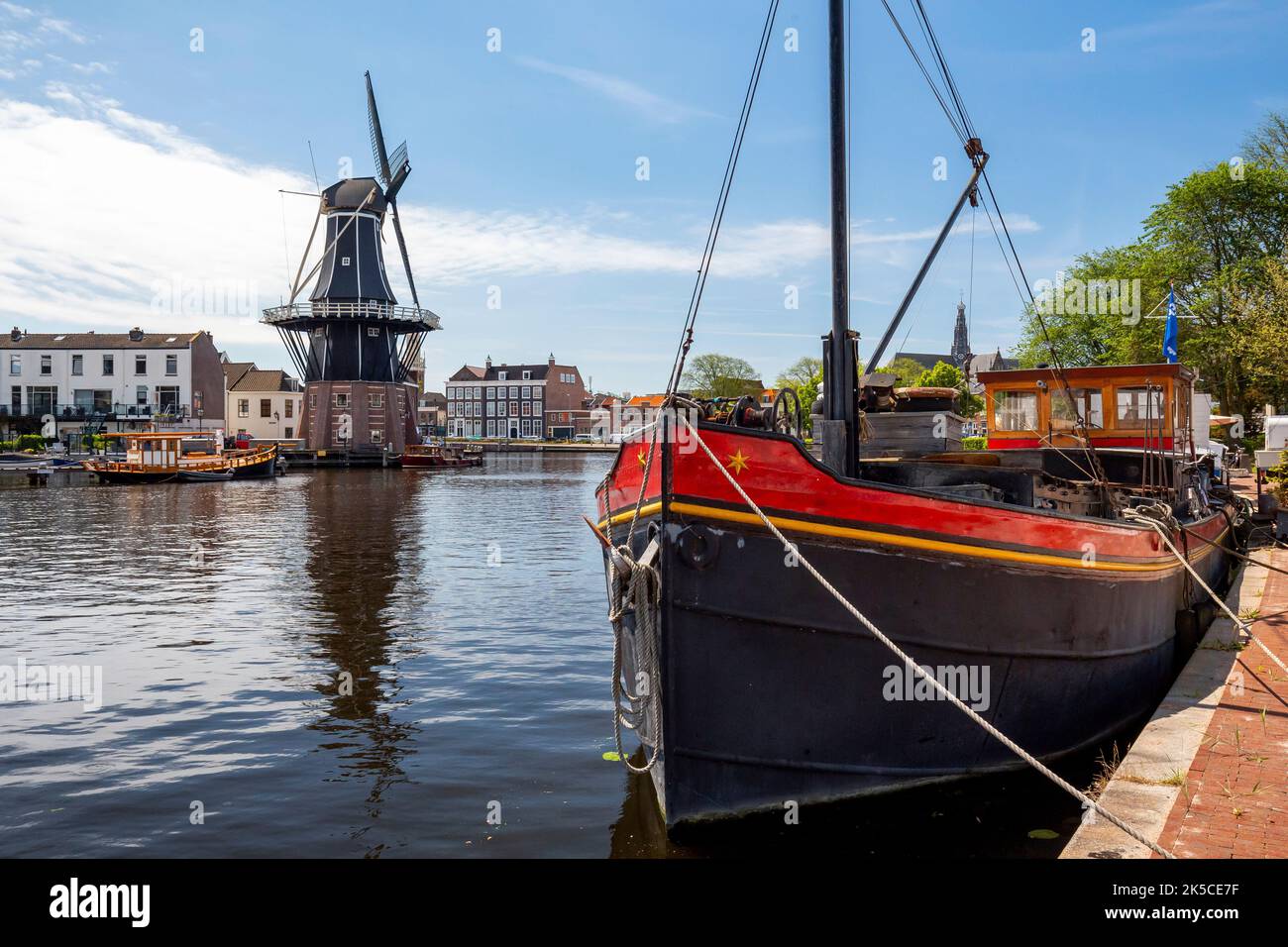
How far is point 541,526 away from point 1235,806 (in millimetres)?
25501

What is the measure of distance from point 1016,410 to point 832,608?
714 cm

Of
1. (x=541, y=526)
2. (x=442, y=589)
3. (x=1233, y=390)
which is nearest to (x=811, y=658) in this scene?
(x=442, y=589)

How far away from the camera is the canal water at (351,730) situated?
21.8ft

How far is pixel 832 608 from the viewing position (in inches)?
240

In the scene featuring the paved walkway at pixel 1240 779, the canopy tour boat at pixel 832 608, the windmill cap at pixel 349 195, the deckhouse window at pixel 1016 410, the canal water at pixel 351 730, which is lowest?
the canal water at pixel 351 730

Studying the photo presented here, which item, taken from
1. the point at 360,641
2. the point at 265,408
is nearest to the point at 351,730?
the point at 360,641

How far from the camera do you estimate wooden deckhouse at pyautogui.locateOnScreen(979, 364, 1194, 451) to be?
11570 mm

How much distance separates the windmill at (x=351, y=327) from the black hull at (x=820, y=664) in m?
66.2

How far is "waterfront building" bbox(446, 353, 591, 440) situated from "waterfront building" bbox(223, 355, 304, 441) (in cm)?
3729

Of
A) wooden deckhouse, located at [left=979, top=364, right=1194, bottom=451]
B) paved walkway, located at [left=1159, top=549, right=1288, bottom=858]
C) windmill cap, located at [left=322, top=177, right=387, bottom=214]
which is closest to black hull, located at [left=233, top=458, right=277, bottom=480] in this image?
windmill cap, located at [left=322, top=177, right=387, bottom=214]

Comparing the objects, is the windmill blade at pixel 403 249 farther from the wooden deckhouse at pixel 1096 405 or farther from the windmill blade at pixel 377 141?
the wooden deckhouse at pixel 1096 405

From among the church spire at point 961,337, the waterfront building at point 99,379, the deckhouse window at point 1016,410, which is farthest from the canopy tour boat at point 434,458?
the church spire at point 961,337

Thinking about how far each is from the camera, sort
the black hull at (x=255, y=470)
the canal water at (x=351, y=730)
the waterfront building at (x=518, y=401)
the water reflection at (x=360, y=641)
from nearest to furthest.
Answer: the canal water at (x=351, y=730), the water reflection at (x=360, y=641), the black hull at (x=255, y=470), the waterfront building at (x=518, y=401)

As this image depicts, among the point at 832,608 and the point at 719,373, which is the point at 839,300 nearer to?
the point at 832,608
